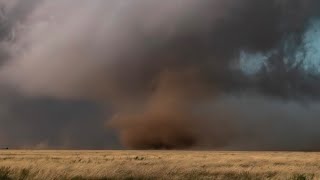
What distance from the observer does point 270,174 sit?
32.3 meters

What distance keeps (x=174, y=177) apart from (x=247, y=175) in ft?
18.9

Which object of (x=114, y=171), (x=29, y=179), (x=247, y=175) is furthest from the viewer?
(x=247, y=175)

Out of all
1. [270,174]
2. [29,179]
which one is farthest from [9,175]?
[270,174]

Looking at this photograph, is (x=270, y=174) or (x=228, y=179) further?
(x=270, y=174)

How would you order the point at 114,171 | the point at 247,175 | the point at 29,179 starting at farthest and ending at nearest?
the point at 247,175
the point at 114,171
the point at 29,179

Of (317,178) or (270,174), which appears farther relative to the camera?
(270,174)

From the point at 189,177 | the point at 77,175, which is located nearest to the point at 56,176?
the point at 77,175

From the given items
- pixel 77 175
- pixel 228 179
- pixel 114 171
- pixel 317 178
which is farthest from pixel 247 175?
pixel 77 175

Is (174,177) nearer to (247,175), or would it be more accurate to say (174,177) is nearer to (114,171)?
(114,171)

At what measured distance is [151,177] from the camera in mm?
28297

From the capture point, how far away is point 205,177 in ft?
95.8

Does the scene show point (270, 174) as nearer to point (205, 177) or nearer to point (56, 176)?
point (205, 177)

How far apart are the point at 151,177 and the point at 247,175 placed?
7.04 metres

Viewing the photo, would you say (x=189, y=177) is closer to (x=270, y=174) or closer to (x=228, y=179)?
(x=228, y=179)
